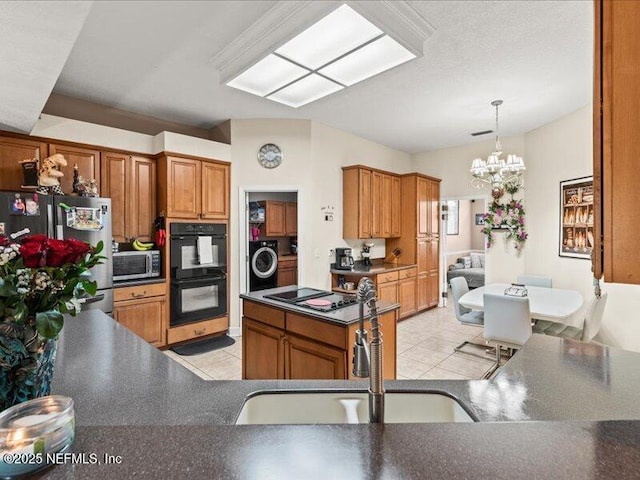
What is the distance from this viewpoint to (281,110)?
421cm

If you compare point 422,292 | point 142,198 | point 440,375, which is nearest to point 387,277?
point 422,292

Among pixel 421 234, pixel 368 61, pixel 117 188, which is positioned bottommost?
pixel 421 234

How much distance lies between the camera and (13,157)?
10.4 ft

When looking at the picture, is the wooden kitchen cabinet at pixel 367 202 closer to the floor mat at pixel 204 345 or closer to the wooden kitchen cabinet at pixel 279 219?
the wooden kitchen cabinet at pixel 279 219

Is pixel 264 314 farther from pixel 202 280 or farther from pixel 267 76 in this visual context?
pixel 267 76

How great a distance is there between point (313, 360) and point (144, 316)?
2418 millimetres

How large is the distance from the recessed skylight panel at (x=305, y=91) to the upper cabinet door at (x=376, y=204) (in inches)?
77.3

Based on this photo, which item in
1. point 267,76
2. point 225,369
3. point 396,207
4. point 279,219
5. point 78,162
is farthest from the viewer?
point 279,219

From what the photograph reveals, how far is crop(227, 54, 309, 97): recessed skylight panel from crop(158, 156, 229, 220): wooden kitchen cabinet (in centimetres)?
130

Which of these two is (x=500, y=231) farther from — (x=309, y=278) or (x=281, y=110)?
(x=281, y=110)

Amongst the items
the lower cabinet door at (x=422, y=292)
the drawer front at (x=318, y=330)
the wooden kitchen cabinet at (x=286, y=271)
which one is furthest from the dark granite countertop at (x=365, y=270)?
the drawer front at (x=318, y=330)

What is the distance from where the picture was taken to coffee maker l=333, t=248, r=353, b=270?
4932 mm

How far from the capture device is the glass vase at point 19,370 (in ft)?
2.73

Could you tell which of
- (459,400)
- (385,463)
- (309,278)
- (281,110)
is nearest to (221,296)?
(309,278)
